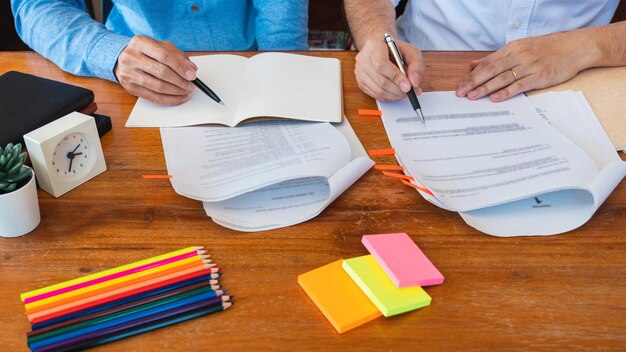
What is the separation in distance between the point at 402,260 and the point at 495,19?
924 mm

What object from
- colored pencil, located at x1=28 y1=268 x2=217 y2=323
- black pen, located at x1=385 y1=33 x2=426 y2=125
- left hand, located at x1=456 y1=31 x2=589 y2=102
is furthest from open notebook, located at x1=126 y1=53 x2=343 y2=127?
colored pencil, located at x1=28 y1=268 x2=217 y2=323

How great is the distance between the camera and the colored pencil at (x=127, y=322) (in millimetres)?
576

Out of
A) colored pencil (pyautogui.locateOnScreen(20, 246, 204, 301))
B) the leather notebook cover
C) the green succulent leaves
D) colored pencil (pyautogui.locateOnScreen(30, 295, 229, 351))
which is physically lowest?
colored pencil (pyautogui.locateOnScreen(20, 246, 204, 301))

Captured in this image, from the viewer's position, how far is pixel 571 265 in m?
0.71

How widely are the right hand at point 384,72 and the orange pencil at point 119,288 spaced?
20.4 inches

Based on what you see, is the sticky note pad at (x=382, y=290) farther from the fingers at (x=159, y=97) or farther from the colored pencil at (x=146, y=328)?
the fingers at (x=159, y=97)

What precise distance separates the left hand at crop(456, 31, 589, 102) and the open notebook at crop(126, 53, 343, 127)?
0.26m

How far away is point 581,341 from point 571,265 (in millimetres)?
127

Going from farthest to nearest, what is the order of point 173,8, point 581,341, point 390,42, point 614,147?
point 173,8, point 390,42, point 614,147, point 581,341

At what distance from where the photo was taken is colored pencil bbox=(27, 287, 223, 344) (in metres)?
0.58

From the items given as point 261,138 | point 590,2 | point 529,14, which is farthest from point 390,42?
point 590,2

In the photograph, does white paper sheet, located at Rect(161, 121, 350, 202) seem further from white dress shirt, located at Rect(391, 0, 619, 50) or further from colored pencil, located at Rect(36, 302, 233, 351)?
white dress shirt, located at Rect(391, 0, 619, 50)

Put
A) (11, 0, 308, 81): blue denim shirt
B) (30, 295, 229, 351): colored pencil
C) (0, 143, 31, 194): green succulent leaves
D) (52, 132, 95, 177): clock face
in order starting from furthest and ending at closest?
(11, 0, 308, 81): blue denim shirt
(52, 132, 95, 177): clock face
(0, 143, 31, 194): green succulent leaves
(30, 295, 229, 351): colored pencil

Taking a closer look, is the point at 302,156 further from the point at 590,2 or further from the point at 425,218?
the point at 590,2
